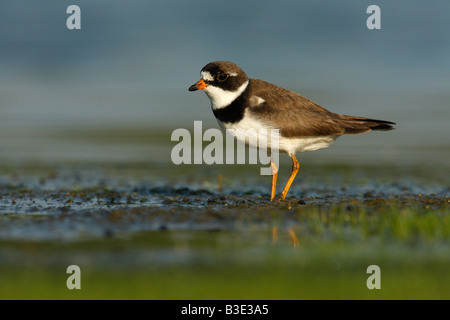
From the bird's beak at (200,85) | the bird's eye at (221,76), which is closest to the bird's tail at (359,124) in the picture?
the bird's eye at (221,76)

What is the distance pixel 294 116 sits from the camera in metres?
8.94

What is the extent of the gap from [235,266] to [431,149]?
1016cm

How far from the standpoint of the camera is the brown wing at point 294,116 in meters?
8.72

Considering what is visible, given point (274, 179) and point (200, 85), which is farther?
point (274, 179)

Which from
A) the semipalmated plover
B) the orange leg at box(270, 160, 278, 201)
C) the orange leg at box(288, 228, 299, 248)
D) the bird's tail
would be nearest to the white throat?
the semipalmated plover

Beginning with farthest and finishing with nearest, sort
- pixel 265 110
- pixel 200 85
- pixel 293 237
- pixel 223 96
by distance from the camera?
pixel 200 85 < pixel 223 96 < pixel 265 110 < pixel 293 237

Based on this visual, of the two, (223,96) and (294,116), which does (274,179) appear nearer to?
(294,116)

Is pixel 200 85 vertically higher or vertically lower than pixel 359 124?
higher

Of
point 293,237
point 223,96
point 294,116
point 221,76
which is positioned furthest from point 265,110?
point 293,237

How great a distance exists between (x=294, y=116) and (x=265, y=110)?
0.51 m

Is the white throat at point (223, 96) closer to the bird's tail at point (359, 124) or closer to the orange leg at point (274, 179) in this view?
the orange leg at point (274, 179)

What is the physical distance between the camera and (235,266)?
585cm

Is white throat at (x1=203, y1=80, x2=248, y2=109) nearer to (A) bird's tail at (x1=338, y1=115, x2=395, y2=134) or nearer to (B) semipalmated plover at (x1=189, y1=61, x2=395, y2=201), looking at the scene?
(B) semipalmated plover at (x1=189, y1=61, x2=395, y2=201)

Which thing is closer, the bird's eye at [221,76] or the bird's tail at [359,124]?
the bird's eye at [221,76]
